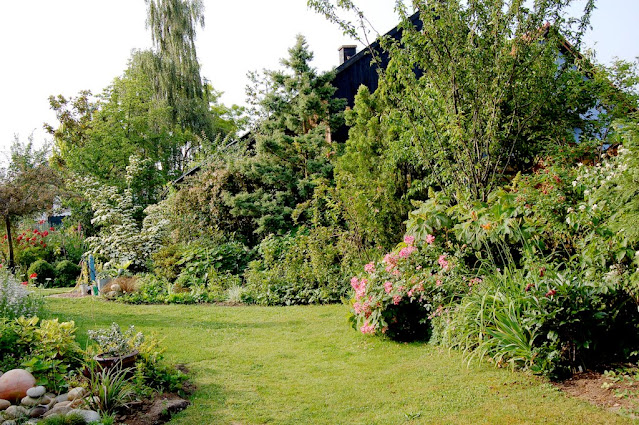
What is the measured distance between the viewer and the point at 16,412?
4074mm

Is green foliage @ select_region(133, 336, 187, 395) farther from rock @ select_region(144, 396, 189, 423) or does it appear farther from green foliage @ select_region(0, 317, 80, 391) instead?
green foliage @ select_region(0, 317, 80, 391)

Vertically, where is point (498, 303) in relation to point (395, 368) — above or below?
above

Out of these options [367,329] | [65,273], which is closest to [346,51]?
[65,273]

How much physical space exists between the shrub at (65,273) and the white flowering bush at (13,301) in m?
7.93

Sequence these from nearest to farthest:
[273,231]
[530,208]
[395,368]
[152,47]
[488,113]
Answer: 1. [395,368]
2. [530,208]
3. [488,113]
4. [273,231]
5. [152,47]

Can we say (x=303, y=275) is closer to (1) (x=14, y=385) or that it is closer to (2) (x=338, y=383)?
(2) (x=338, y=383)

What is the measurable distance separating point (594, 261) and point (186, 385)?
398cm

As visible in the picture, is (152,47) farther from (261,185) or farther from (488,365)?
(488,365)

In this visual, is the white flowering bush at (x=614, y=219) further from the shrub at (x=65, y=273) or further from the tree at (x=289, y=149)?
the shrub at (x=65, y=273)

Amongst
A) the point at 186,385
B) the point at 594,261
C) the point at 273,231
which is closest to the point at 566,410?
the point at 594,261

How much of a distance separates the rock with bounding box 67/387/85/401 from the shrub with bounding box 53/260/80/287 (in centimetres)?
1157

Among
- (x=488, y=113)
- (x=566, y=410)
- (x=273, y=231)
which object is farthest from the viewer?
(x=273, y=231)

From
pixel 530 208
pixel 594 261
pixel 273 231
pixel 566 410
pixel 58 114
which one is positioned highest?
pixel 58 114

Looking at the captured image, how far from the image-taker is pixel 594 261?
456 centimetres
